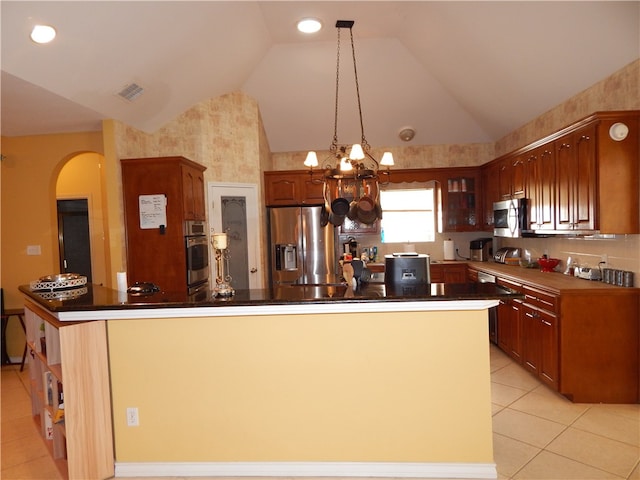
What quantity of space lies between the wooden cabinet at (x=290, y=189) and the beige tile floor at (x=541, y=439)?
139 inches

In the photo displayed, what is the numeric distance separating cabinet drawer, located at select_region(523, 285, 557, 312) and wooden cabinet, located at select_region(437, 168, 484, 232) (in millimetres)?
2245

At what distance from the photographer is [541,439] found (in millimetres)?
2861

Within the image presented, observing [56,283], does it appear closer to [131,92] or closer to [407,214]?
[131,92]

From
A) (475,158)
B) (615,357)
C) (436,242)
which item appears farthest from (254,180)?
(615,357)

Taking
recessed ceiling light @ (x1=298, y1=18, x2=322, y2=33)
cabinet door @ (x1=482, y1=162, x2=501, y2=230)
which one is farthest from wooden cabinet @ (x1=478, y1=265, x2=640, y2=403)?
recessed ceiling light @ (x1=298, y1=18, x2=322, y2=33)

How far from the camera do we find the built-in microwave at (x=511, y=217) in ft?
15.0

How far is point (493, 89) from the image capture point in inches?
187

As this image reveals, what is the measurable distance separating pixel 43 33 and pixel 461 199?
5218 millimetres

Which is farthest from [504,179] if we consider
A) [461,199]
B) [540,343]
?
[540,343]

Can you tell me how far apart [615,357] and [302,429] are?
8.47 feet

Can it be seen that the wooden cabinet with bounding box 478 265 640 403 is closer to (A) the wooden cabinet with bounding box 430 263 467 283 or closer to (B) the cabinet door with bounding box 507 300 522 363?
(B) the cabinet door with bounding box 507 300 522 363

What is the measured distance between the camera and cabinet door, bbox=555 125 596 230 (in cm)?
332

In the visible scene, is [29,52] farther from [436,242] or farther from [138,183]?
[436,242]

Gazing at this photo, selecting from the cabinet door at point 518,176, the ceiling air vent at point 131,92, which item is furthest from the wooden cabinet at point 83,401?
the cabinet door at point 518,176
